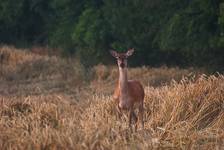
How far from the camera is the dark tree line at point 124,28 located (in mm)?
21500

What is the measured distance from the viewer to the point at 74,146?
300 inches

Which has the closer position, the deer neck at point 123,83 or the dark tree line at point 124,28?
the deer neck at point 123,83

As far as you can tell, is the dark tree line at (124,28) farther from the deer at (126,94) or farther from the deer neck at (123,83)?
the deer neck at (123,83)

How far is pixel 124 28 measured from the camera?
85.6 feet

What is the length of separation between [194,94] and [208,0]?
10.8m

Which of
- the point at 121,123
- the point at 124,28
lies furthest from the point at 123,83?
the point at 124,28

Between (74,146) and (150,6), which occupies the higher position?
(150,6)

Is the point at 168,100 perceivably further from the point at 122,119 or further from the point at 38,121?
the point at 38,121

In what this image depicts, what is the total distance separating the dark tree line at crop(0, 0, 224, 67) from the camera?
21500 millimetres

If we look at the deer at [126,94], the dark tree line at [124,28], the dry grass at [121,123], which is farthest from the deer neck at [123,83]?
the dark tree line at [124,28]

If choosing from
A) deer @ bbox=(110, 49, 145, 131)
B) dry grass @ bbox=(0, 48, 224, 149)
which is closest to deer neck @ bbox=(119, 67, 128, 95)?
deer @ bbox=(110, 49, 145, 131)

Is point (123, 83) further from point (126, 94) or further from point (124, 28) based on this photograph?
point (124, 28)

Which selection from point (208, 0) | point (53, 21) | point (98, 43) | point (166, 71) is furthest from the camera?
point (53, 21)

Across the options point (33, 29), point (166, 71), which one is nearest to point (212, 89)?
point (166, 71)
